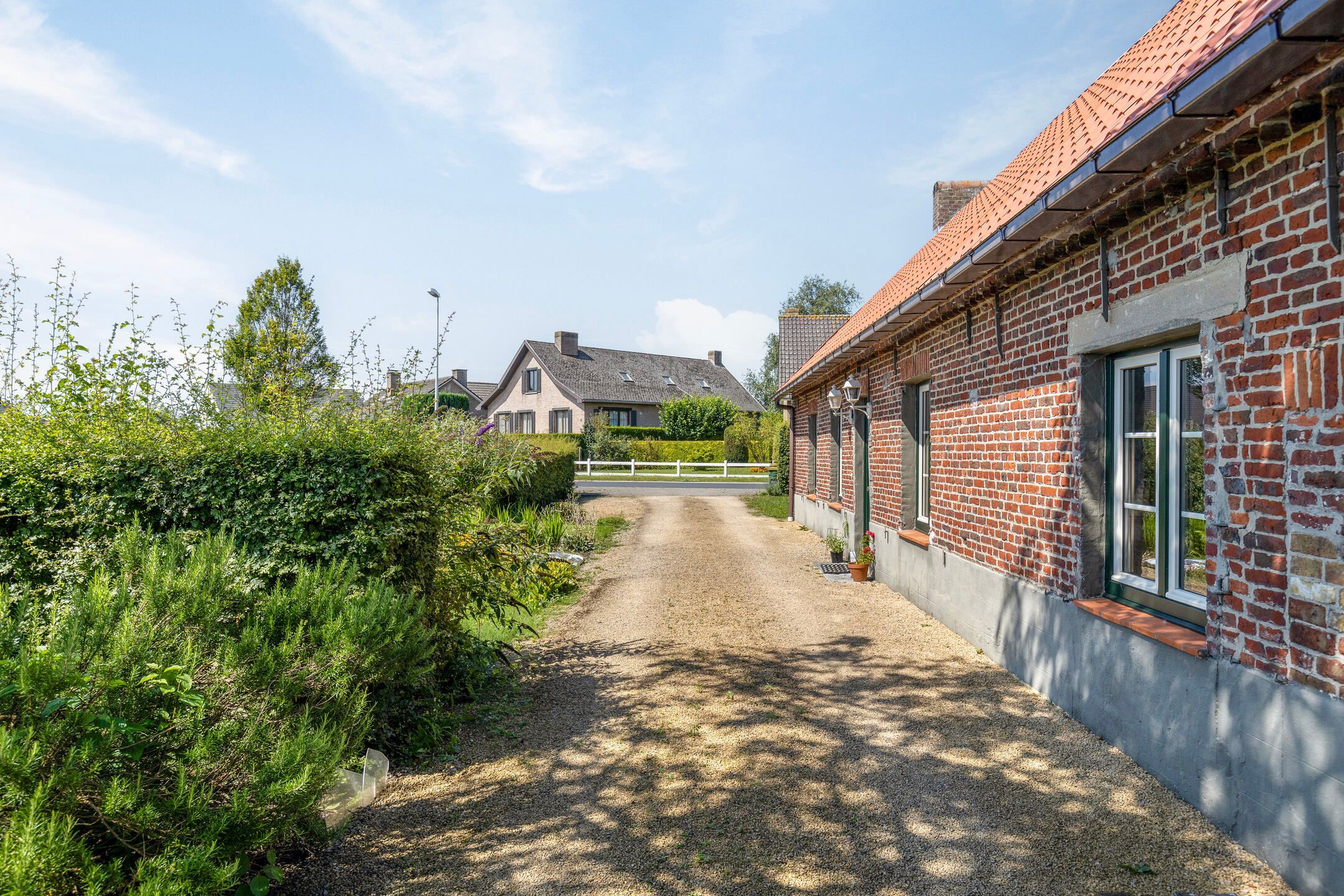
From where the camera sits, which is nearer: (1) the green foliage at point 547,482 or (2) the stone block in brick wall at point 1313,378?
(2) the stone block in brick wall at point 1313,378

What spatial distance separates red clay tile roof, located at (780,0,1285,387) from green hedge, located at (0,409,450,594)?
14.6ft

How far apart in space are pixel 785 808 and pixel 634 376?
1662 inches

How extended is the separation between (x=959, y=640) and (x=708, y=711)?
301cm

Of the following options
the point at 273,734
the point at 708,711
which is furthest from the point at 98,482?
the point at 708,711

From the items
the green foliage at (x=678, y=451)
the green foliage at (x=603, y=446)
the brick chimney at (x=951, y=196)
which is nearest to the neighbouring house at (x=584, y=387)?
the green foliage at (x=603, y=446)

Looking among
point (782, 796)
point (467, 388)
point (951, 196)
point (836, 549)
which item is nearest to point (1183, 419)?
point (782, 796)

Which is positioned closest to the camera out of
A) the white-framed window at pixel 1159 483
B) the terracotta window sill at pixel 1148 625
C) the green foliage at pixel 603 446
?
the terracotta window sill at pixel 1148 625

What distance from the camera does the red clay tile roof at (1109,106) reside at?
12.3 feet

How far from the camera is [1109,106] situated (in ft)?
16.7

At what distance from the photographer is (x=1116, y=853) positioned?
3.37 meters

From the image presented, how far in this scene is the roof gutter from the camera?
268 cm

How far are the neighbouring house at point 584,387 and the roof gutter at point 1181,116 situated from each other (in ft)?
110

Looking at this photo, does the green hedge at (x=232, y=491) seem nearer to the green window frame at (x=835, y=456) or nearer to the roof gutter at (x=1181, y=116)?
the roof gutter at (x=1181, y=116)

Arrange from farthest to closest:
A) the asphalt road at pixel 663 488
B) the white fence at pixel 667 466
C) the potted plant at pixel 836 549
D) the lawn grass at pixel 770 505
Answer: the white fence at pixel 667 466 → the asphalt road at pixel 663 488 → the lawn grass at pixel 770 505 → the potted plant at pixel 836 549
